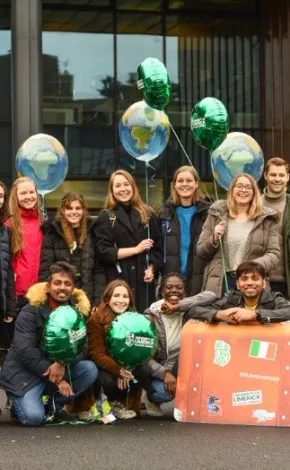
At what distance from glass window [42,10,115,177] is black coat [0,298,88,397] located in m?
11.6

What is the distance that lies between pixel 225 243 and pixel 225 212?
27 cm

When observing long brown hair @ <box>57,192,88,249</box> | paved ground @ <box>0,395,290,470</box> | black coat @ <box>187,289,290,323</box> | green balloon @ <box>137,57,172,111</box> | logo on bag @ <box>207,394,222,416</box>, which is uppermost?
green balloon @ <box>137,57,172,111</box>

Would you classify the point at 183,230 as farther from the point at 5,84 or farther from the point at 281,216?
the point at 5,84

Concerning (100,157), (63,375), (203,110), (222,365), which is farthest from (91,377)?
(100,157)

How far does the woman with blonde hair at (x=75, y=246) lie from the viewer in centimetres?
956

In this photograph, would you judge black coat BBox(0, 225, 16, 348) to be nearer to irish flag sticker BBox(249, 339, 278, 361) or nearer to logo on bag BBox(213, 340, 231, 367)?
logo on bag BBox(213, 340, 231, 367)

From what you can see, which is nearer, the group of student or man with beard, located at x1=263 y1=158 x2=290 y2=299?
the group of student

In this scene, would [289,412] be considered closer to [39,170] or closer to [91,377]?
[91,377]

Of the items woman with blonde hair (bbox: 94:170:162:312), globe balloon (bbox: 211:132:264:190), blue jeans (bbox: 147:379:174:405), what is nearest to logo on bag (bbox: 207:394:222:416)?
blue jeans (bbox: 147:379:174:405)

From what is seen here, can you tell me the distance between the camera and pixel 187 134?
2012cm

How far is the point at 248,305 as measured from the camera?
8617 mm

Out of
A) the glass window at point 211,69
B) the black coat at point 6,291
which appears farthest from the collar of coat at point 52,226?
the glass window at point 211,69

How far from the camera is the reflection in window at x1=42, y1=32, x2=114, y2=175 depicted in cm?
1997

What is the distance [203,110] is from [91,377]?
2.76 meters
